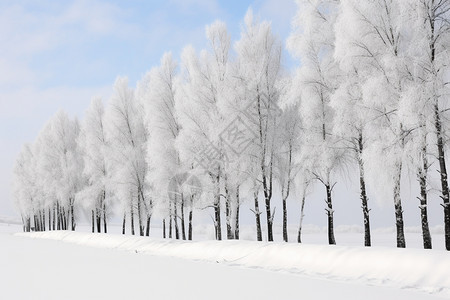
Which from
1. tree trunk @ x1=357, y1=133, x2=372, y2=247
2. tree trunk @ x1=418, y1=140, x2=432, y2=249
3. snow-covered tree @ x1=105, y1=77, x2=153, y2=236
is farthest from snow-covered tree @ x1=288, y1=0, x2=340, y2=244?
snow-covered tree @ x1=105, y1=77, x2=153, y2=236

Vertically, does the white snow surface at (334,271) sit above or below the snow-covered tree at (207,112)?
below

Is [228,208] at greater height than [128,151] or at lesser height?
lesser

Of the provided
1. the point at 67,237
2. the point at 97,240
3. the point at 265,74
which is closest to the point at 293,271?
the point at 265,74

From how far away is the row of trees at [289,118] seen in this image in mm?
11992

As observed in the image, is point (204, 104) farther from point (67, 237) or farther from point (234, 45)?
point (67, 237)

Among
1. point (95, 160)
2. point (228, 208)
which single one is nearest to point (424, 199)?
point (228, 208)

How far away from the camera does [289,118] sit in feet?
69.5

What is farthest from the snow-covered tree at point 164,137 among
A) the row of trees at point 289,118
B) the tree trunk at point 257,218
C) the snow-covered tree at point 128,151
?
the tree trunk at point 257,218

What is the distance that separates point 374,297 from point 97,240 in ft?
80.6

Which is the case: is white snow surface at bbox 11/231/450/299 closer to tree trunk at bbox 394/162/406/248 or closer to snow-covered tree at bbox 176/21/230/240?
tree trunk at bbox 394/162/406/248

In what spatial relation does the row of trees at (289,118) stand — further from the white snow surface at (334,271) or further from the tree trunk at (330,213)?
the white snow surface at (334,271)

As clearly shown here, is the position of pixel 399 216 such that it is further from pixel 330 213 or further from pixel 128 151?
pixel 128 151

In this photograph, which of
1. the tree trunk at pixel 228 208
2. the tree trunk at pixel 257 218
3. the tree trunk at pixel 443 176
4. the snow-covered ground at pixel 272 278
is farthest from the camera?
the tree trunk at pixel 228 208

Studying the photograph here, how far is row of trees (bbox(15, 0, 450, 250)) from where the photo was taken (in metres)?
12.0
